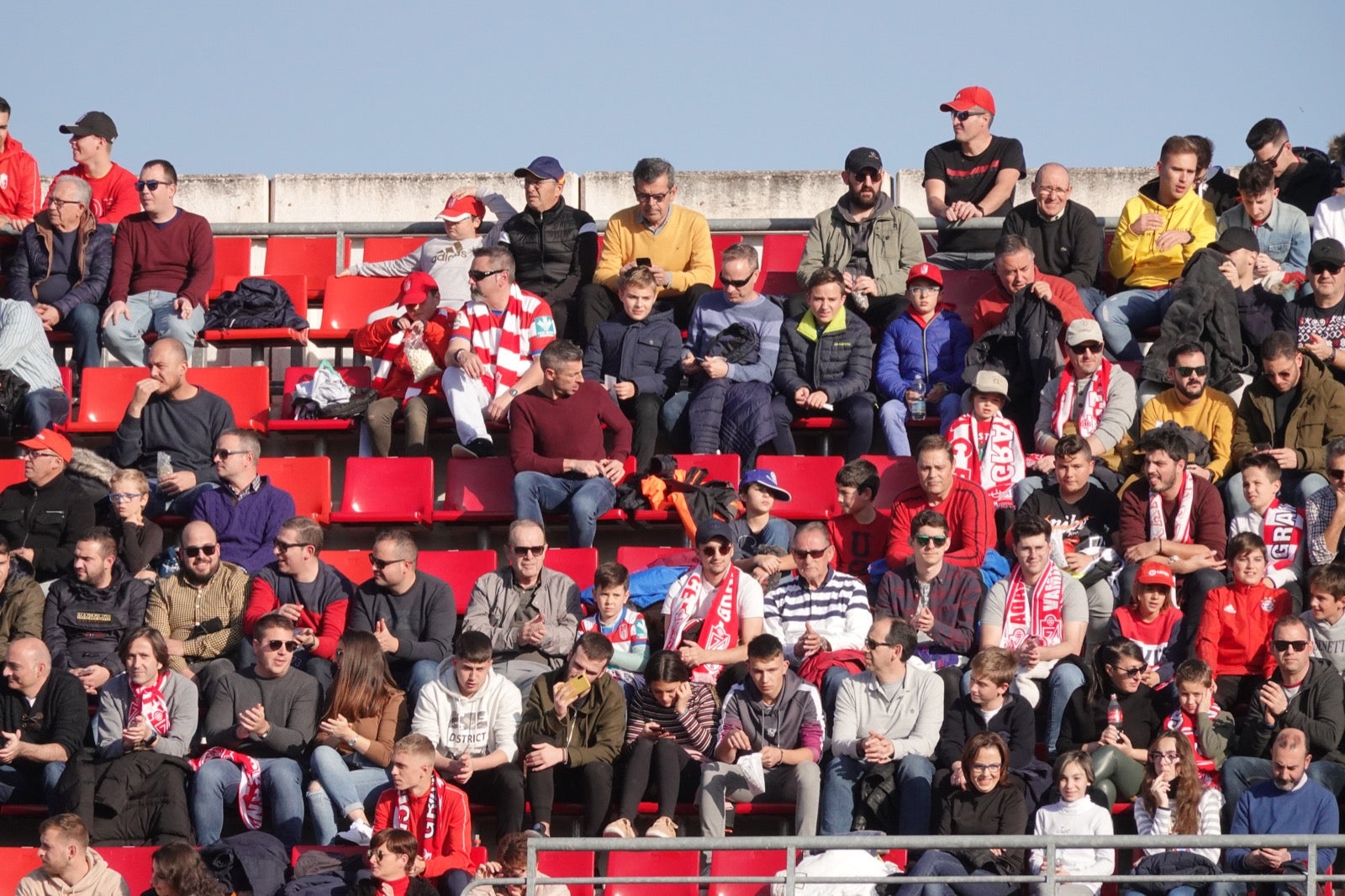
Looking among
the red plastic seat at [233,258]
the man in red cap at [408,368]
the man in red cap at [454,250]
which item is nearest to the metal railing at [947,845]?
the man in red cap at [408,368]

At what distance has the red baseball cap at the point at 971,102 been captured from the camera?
531 inches

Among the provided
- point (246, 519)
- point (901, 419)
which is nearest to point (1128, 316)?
point (901, 419)

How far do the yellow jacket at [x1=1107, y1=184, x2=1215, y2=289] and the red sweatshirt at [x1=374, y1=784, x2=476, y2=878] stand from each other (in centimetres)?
541

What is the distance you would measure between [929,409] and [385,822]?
4.31 meters

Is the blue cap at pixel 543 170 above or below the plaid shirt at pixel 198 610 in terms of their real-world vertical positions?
above

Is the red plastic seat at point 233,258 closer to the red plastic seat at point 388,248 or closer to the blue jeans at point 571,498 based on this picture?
the red plastic seat at point 388,248

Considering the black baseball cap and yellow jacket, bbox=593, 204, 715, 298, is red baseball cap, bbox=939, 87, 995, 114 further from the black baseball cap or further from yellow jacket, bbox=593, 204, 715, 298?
the black baseball cap

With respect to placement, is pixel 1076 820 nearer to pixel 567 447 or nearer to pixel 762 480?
pixel 762 480

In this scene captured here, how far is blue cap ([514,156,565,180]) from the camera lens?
13.1m

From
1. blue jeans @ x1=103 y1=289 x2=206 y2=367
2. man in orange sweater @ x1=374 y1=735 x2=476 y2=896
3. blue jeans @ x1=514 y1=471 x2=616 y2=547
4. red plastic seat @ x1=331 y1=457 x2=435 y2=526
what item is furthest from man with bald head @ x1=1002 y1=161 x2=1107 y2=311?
man in orange sweater @ x1=374 y1=735 x2=476 y2=896

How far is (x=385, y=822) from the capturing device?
935 centimetres

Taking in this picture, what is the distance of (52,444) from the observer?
38.0 ft

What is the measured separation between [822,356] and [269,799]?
4138 mm

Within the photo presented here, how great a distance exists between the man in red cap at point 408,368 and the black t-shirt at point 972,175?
3183mm
